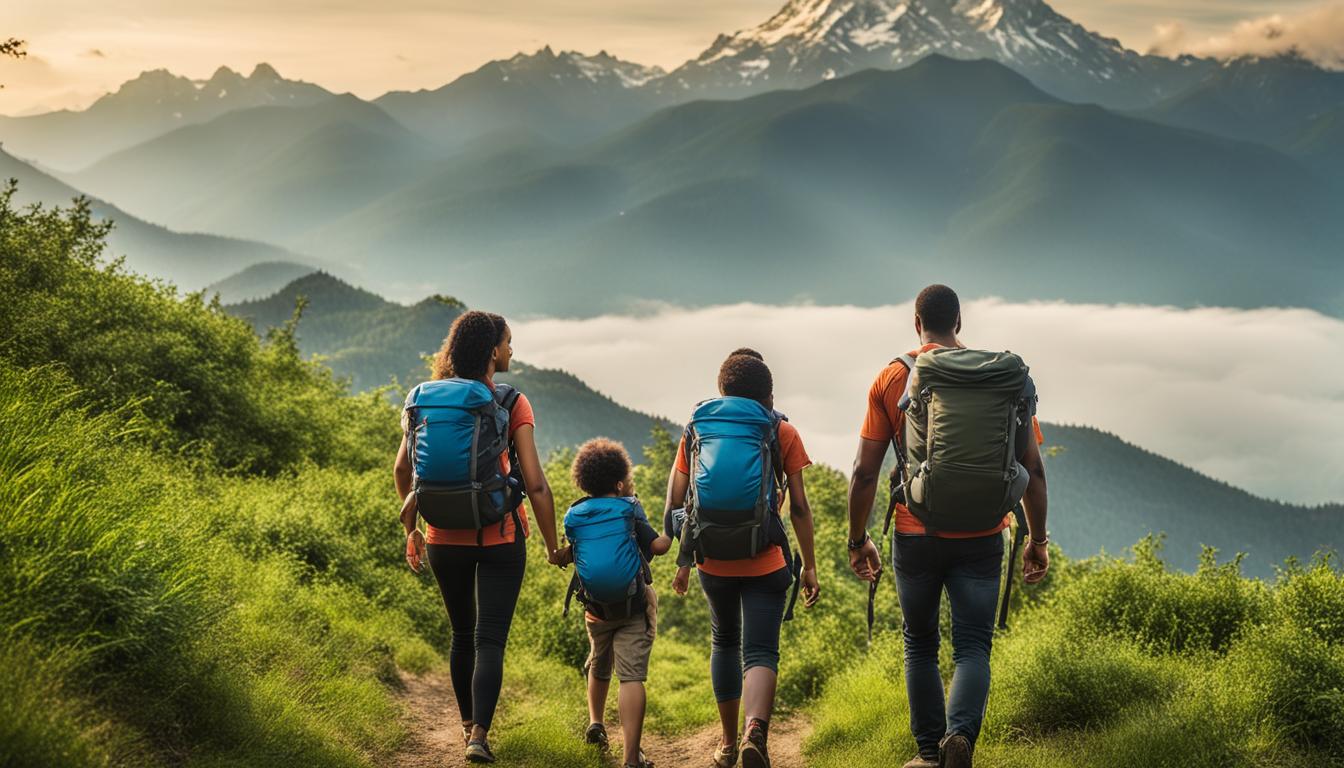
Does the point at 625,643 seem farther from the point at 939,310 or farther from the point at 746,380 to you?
the point at 939,310

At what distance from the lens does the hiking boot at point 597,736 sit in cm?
657

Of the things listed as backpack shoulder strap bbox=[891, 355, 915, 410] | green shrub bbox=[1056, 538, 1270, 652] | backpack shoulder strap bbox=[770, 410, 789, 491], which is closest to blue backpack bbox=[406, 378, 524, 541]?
backpack shoulder strap bbox=[770, 410, 789, 491]

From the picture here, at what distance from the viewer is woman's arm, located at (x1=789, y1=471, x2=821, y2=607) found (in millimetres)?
5770

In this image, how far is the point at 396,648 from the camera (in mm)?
9703

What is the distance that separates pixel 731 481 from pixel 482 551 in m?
1.55

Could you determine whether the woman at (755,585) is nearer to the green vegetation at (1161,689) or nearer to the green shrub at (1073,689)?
the green vegetation at (1161,689)

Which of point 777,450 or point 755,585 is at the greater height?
point 777,450

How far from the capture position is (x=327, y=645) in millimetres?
7719

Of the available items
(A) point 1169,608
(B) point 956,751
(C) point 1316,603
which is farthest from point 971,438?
(A) point 1169,608

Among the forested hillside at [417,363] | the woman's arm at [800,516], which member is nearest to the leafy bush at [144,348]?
the woman's arm at [800,516]

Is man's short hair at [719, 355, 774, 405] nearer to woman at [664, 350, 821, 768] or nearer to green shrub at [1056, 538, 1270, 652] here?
woman at [664, 350, 821, 768]

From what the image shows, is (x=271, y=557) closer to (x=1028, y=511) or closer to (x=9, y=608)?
(x=9, y=608)

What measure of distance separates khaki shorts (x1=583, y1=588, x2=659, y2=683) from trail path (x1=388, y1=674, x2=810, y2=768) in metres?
0.73

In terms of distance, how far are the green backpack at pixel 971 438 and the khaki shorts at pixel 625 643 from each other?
2.05m
